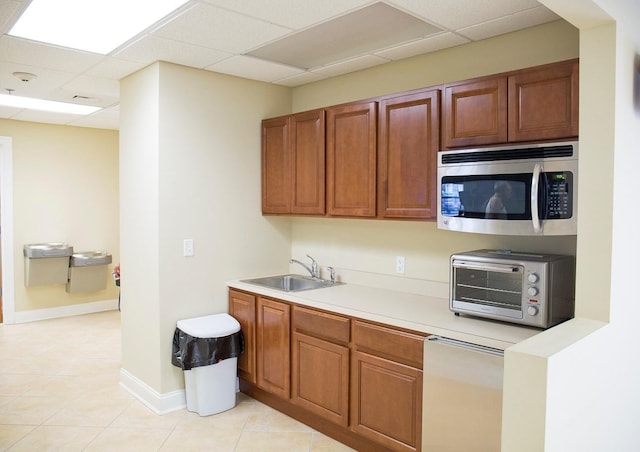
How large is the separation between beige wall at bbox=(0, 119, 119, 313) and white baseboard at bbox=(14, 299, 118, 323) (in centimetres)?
4

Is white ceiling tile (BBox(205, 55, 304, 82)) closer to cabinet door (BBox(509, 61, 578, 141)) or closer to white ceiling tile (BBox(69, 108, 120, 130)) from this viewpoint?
cabinet door (BBox(509, 61, 578, 141))

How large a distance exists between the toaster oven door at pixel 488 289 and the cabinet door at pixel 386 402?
1.47 ft

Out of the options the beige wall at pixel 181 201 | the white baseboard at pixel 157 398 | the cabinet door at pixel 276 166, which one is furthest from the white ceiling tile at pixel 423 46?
the white baseboard at pixel 157 398

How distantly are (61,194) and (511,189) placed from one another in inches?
225

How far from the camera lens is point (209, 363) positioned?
3.44m

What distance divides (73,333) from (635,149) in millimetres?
5629

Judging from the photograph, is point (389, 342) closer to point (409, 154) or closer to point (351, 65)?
point (409, 154)

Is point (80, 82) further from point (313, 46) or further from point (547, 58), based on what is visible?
point (547, 58)

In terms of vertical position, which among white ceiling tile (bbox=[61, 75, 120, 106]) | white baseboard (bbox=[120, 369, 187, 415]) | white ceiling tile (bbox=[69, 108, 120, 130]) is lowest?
white baseboard (bbox=[120, 369, 187, 415])

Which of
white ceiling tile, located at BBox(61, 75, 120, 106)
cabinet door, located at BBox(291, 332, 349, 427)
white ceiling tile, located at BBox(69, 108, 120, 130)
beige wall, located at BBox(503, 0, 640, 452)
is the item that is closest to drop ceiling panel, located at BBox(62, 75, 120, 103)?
white ceiling tile, located at BBox(61, 75, 120, 106)

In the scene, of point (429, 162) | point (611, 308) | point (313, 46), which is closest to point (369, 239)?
point (429, 162)

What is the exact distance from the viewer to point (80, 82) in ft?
13.4

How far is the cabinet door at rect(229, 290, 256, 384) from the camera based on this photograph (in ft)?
12.0

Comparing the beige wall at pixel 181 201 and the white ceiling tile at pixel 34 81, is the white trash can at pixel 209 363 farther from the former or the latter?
the white ceiling tile at pixel 34 81
